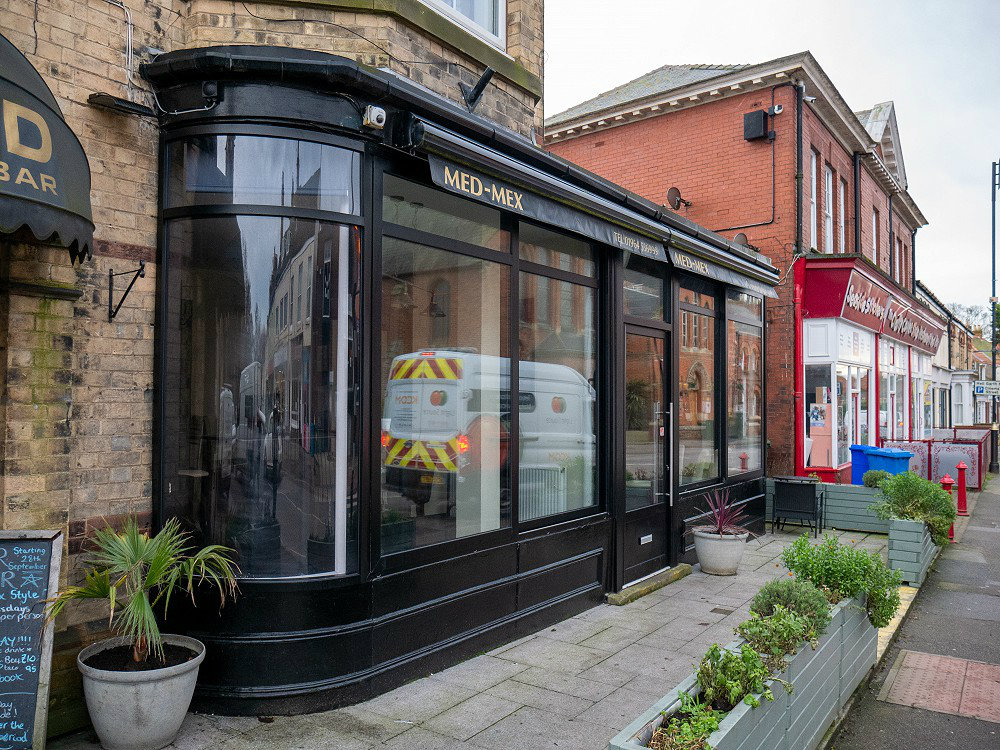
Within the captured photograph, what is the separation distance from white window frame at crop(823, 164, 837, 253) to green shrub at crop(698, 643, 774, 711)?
1416 cm

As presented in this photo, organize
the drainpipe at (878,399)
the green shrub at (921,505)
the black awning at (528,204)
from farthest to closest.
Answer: the drainpipe at (878,399) → the green shrub at (921,505) → the black awning at (528,204)

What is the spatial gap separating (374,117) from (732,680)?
3749mm

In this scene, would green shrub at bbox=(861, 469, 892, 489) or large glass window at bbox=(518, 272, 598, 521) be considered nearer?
large glass window at bbox=(518, 272, 598, 521)

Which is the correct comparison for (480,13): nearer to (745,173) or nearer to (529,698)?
(529,698)

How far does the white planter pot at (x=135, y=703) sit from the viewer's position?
3.88 m

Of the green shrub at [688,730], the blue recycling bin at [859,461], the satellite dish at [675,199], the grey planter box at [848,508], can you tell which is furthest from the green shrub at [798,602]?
the satellite dish at [675,199]

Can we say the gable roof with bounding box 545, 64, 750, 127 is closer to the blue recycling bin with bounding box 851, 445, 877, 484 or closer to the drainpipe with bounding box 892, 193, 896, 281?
the blue recycling bin with bounding box 851, 445, 877, 484

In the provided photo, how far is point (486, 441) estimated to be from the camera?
6.26 metres

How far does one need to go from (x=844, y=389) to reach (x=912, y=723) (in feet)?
36.1

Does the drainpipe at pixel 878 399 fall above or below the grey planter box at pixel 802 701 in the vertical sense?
above

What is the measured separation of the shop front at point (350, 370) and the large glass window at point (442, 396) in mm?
19

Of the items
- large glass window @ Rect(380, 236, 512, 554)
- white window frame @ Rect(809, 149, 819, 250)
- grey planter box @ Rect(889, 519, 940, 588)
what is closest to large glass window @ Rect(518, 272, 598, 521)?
large glass window @ Rect(380, 236, 512, 554)

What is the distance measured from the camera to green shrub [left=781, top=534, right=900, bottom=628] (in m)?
5.15

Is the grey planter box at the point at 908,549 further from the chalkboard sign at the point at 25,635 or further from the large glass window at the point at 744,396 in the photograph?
the chalkboard sign at the point at 25,635
